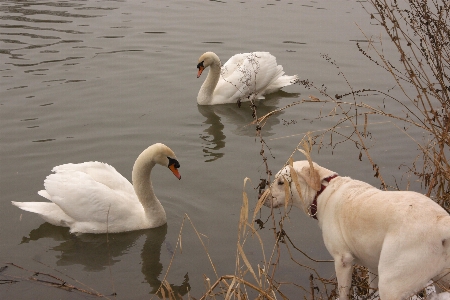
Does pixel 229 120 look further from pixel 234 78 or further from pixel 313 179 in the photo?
pixel 313 179

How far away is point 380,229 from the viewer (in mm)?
3748

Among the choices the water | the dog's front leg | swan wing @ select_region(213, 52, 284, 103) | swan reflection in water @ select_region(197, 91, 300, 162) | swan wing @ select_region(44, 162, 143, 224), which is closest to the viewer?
the dog's front leg

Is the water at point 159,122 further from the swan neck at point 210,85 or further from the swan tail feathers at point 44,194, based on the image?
the swan tail feathers at point 44,194

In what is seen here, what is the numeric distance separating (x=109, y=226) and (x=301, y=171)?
2.56 meters

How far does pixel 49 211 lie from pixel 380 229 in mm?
3693

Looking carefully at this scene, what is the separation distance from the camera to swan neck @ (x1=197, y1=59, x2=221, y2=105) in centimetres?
984

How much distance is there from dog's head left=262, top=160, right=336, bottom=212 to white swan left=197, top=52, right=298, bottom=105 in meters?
5.33

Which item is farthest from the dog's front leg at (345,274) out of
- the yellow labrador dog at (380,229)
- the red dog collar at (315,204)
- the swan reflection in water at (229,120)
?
the swan reflection in water at (229,120)

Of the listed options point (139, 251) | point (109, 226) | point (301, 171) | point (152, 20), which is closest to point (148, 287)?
point (139, 251)

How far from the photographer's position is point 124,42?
478 inches

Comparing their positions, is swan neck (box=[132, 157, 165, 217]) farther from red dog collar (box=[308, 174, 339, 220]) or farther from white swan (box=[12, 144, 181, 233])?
red dog collar (box=[308, 174, 339, 220])

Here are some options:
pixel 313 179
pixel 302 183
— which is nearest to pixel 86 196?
pixel 302 183

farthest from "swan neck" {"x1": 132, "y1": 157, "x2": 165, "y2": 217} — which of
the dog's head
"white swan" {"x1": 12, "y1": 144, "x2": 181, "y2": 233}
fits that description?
the dog's head

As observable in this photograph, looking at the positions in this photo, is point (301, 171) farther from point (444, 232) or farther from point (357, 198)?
point (444, 232)
